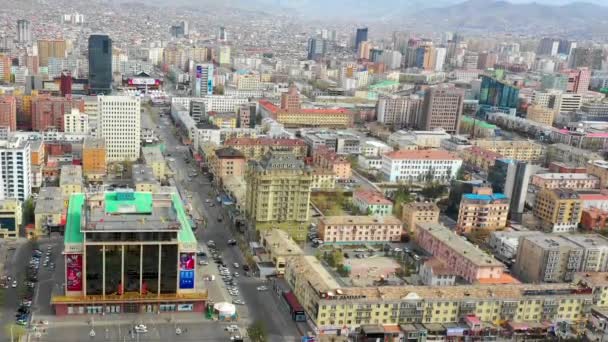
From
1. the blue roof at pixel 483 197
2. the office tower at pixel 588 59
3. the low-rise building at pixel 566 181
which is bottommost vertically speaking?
the low-rise building at pixel 566 181

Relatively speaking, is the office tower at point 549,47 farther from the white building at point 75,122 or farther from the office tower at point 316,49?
the white building at point 75,122

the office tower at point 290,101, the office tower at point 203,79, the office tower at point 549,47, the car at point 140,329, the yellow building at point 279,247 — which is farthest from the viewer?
the office tower at point 549,47

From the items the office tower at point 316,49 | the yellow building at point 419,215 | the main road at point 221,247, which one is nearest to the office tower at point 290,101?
the main road at point 221,247

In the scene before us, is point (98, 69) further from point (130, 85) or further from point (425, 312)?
point (425, 312)

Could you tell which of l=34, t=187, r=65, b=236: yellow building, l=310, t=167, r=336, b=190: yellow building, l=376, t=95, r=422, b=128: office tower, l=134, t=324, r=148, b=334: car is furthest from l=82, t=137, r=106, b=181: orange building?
l=376, t=95, r=422, b=128: office tower

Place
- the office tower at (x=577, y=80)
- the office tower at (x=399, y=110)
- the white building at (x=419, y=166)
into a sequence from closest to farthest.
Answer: the white building at (x=419, y=166) < the office tower at (x=399, y=110) < the office tower at (x=577, y=80)

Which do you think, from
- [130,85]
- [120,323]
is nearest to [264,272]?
[120,323]
